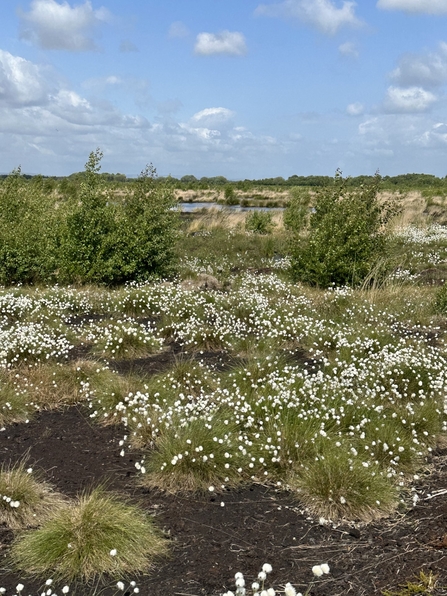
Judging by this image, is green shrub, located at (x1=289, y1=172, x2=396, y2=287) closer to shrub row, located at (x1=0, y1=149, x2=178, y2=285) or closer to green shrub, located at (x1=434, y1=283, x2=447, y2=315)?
green shrub, located at (x1=434, y1=283, x2=447, y2=315)

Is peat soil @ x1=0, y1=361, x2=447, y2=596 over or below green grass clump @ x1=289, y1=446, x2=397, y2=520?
below

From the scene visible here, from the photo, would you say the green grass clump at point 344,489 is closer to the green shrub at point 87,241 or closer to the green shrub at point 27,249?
the green shrub at point 87,241

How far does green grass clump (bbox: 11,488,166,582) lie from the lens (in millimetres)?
3852

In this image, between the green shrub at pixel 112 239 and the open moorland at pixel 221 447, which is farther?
the green shrub at pixel 112 239

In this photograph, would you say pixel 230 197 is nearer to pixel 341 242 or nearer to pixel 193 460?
pixel 341 242

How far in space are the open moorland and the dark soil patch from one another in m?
0.02

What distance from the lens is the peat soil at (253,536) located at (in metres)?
3.76

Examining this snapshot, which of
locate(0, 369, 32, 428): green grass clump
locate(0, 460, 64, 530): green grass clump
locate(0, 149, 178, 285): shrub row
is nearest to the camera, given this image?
locate(0, 460, 64, 530): green grass clump

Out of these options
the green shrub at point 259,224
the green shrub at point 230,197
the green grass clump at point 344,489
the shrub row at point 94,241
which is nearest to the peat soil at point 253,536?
the green grass clump at point 344,489

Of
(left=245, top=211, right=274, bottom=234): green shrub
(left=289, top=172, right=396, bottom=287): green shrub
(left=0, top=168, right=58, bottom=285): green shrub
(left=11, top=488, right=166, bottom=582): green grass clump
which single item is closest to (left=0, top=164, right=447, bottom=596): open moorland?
(left=11, top=488, right=166, bottom=582): green grass clump

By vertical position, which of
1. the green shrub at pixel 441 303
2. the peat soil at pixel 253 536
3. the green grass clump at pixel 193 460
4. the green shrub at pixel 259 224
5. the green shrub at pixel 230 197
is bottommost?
the peat soil at pixel 253 536

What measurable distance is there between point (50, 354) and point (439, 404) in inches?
199

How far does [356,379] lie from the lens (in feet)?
23.5

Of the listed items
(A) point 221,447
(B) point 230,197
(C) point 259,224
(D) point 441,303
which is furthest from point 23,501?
(B) point 230,197
